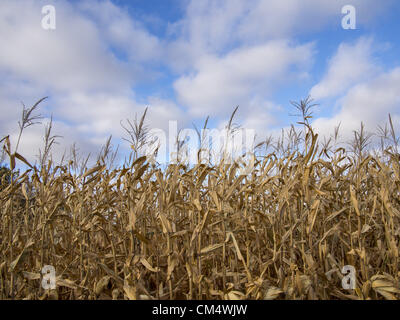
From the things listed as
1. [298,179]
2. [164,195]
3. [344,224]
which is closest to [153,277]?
[164,195]

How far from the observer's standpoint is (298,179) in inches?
88.9

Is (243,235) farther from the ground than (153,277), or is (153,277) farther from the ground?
(243,235)

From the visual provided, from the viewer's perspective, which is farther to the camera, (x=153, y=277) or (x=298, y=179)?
(x=153, y=277)

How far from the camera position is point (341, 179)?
2.81 meters
